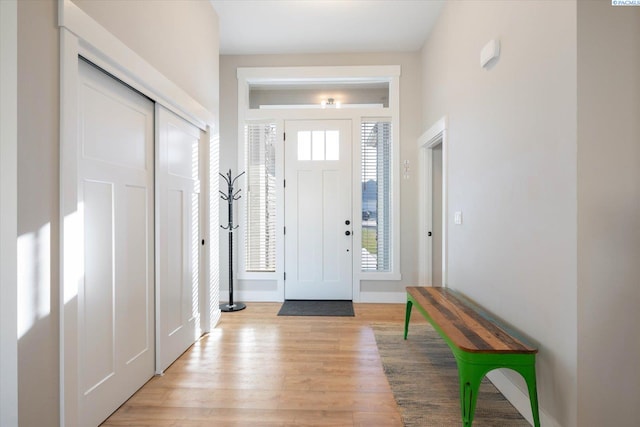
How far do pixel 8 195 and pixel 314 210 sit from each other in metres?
3.18

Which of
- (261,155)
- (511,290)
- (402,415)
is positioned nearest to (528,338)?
(511,290)

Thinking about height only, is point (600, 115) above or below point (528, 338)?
above

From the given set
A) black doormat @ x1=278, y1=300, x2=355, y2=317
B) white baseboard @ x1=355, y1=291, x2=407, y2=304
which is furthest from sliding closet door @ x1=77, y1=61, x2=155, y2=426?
white baseboard @ x1=355, y1=291, x2=407, y2=304

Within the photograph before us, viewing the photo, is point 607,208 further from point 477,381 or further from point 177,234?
point 177,234

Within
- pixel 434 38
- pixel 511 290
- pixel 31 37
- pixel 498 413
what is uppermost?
pixel 434 38

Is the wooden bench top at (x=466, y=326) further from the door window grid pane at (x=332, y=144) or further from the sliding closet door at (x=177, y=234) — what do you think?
the door window grid pane at (x=332, y=144)

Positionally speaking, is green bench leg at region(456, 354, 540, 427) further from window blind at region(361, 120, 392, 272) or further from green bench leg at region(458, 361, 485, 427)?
window blind at region(361, 120, 392, 272)

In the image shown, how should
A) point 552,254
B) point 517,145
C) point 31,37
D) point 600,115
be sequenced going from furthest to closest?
point 517,145 → point 552,254 → point 600,115 → point 31,37

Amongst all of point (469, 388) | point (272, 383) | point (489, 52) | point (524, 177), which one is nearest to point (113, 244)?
point (272, 383)

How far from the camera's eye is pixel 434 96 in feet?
11.8

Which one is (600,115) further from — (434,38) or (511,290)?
(434,38)

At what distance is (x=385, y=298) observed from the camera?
164 inches

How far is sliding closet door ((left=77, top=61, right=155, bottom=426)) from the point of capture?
1661 mm

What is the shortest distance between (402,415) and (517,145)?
67.1 inches
